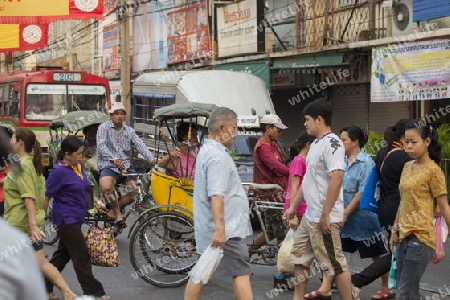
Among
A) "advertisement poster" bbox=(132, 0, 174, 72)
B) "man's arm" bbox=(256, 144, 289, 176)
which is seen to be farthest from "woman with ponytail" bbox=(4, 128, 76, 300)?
"advertisement poster" bbox=(132, 0, 174, 72)

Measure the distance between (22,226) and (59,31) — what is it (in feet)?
131

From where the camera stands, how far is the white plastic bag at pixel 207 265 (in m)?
5.76

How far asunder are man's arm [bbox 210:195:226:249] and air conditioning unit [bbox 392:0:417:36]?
38.7 feet

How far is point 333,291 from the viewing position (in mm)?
8273

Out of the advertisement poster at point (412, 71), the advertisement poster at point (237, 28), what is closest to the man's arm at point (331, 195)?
the advertisement poster at point (412, 71)

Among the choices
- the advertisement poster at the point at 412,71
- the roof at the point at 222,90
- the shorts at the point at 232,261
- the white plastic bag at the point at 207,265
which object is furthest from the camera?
the roof at the point at 222,90

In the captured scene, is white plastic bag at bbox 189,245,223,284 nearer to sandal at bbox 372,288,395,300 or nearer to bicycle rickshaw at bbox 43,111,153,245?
sandal at bbox 372,288,395,300

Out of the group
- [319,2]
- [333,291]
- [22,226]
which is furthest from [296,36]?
[22,226]

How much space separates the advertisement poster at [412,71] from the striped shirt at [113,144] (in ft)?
22.4

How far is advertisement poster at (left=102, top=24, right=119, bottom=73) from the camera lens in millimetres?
34656

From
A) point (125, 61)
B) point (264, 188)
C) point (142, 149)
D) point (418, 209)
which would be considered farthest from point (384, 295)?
point (125, 61)

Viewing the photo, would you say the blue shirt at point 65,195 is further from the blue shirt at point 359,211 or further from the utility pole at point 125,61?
the utility pole at point 125,61

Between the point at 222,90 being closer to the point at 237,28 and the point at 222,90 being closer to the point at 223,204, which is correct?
the point at 237,28

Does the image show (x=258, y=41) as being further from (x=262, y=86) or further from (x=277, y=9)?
(x=262, y=86)
